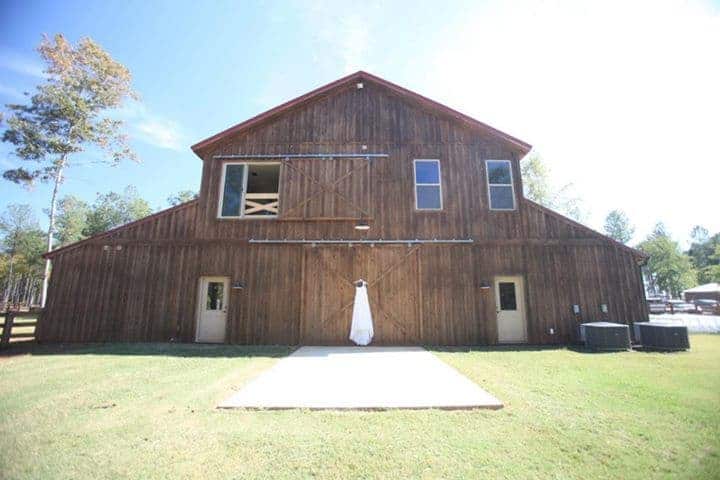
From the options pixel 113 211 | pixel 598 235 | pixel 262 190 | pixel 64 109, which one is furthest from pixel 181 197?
pixel 598 235

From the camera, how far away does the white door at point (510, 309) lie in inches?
388

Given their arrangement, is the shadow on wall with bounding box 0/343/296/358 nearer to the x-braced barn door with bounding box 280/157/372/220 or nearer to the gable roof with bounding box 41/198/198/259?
the gable roof with bounding box 41/198/198/259

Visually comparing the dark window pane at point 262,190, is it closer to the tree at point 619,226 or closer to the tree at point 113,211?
the tree at point 113,211

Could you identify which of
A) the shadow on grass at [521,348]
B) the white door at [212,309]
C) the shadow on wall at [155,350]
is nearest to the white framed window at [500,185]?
the shadow on grass at [521,348]

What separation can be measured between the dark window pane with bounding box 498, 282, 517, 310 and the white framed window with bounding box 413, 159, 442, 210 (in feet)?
11.2

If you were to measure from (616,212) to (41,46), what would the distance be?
202ft

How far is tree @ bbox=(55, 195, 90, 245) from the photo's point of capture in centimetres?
3897

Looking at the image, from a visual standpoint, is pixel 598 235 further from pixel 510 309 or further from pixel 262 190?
pixel 262 190

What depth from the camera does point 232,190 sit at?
34.9 feet

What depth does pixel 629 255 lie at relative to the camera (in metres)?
10.0

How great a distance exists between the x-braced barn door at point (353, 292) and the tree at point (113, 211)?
39.4m

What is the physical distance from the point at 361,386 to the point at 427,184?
7.41 meters

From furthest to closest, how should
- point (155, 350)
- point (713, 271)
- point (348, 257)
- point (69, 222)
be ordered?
1. point (69, 222)
2. point (713, 271)
3. point (348, 257)
4. point (155, 350)

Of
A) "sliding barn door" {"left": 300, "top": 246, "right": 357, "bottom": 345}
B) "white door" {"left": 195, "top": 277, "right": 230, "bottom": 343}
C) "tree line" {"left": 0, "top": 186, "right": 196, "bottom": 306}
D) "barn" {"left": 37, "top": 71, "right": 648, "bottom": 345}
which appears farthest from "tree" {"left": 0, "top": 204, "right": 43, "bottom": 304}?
"sliding barn door" {"left": 300, "top": 246, "right": 357, "bottom": 345}
